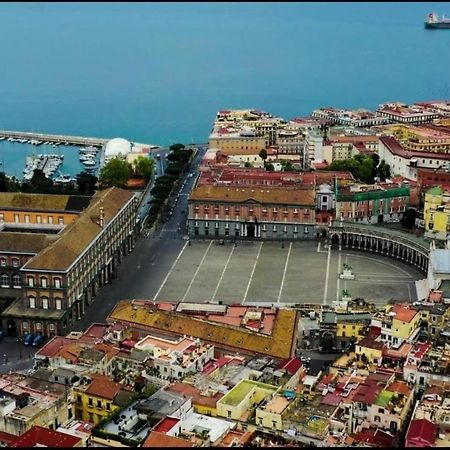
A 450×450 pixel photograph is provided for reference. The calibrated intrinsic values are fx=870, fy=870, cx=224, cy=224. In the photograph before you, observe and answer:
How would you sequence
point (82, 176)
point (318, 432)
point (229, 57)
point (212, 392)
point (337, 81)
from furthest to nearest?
point (229, 57) < point (337, 81) < point (82, 176) < point (212, 392) < point (318, 432)

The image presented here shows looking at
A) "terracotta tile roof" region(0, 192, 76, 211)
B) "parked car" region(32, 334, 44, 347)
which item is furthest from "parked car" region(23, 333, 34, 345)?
"terracotta tile roof" region(0, 192, 76, 211)

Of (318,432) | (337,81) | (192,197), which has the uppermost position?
(337,81)

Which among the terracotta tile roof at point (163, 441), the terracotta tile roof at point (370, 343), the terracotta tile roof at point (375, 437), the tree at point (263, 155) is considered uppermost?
the tree at point (263, 155)

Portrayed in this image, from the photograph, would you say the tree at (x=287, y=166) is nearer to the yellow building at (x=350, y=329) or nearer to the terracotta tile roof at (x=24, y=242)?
the terracotta tile roof at (x=24, y=242)

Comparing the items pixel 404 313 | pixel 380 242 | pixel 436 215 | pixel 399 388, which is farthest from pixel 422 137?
pixel 399 388

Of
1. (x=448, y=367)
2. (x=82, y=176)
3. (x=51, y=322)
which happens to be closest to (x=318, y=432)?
(x=448, y=367)

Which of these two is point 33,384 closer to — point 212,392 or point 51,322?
point 212,392

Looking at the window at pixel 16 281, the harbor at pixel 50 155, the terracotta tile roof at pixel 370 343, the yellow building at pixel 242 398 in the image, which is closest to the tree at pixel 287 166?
the harbor at pixel 50 155
